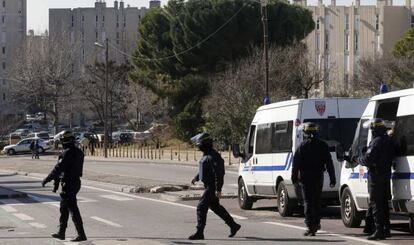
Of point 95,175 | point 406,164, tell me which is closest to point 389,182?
point 406,164

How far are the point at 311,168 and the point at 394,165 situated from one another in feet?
4.35

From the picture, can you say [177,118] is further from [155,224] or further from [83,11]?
[83,11]

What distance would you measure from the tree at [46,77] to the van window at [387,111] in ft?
267

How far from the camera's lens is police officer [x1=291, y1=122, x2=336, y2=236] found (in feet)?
42.9

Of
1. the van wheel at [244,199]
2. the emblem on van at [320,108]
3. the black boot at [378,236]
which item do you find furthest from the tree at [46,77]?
the black boot at [378,236]

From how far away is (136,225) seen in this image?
16000mm

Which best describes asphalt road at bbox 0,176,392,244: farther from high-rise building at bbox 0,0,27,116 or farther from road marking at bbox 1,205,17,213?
high-rise building at bbox 0,0,27,116

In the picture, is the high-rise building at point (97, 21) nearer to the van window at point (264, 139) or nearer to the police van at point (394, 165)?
the van window at point (264, 139)

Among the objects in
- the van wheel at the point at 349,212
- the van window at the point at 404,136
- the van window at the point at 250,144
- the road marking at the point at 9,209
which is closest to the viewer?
the van window at the point at 404,136

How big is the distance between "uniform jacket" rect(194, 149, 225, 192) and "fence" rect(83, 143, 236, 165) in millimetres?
32424

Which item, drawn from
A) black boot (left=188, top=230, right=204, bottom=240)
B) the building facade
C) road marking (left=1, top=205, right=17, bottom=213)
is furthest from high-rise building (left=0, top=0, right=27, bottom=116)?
black boot (left=188, top=230, right=204, bottom=240)

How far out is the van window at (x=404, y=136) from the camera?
41.0ft

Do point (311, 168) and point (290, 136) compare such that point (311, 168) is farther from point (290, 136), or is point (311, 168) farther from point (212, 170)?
point (290, 136)

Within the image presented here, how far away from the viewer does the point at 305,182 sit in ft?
43.0
